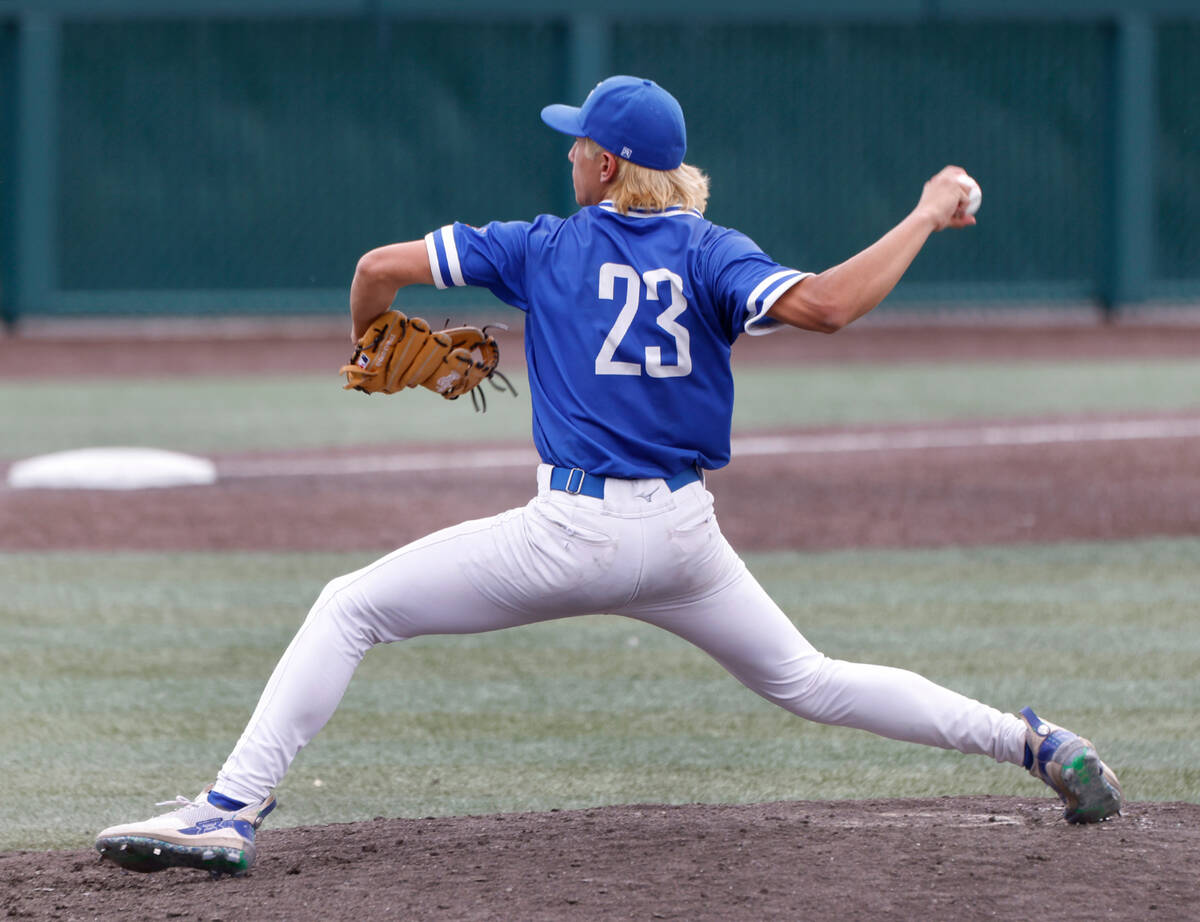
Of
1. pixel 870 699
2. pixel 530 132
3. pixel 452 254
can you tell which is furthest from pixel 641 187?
pixel 530 132

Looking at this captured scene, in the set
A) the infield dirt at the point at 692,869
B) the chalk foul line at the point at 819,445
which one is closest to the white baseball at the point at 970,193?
the infield dirt at the point at 692,869

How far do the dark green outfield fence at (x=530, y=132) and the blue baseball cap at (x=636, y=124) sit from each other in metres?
14.0

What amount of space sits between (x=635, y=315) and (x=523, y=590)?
60 centimetres

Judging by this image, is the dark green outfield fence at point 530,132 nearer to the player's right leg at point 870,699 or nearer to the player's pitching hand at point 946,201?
the player's right leg at point 870,699

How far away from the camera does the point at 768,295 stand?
3.54 metres

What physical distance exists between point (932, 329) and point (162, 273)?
7594mm

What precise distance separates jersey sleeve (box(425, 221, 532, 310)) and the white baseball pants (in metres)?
0.40

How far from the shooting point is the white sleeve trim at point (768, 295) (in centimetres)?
352

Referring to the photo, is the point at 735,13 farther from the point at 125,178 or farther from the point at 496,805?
the point at 496,805

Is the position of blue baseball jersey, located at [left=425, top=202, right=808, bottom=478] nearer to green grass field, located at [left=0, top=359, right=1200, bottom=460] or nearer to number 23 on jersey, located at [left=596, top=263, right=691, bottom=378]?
number 23 on jersey, located at [left=596, top=263, right=691, bottom=378]

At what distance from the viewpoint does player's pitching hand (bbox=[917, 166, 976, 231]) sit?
3.60 metres

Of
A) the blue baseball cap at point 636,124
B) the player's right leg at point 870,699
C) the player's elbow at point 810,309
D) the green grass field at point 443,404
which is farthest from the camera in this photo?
the green grass field at point 443,404

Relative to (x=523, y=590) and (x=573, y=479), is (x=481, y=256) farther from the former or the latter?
(x=523, y=590)

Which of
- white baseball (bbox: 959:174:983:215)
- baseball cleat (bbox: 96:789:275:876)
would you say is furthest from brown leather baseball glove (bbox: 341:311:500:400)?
white baseball (bbox: 959:174:983:215)
